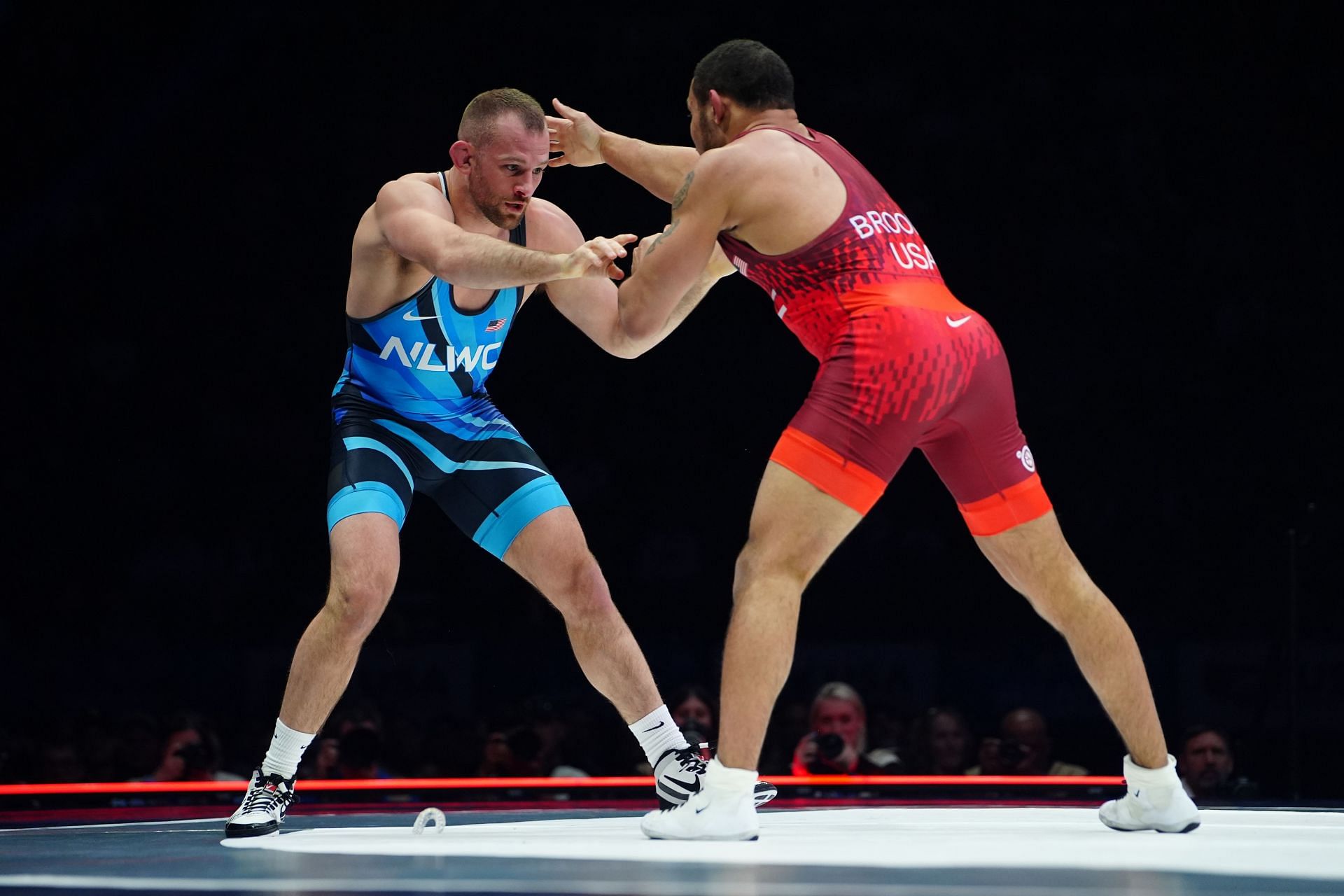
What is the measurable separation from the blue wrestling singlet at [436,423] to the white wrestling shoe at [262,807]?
60cm

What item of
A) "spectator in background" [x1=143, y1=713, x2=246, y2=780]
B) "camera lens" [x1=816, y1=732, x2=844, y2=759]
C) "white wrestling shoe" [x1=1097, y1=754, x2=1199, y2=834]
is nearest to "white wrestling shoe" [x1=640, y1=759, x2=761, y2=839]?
"white wrestling shoe" [x1=1097, y1=754, x2=1199, y2=834]

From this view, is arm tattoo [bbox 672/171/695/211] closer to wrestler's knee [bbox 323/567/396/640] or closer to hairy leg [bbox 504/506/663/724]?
hairy leg [bbox 504/506/663/724]

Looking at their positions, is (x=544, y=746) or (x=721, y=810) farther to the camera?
(x=544, y=746)

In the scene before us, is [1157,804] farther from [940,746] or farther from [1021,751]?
[940,746]

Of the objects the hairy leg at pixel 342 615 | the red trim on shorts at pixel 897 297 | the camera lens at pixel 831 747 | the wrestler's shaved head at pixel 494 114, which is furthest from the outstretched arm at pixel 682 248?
the camera lens at pixel 831 747

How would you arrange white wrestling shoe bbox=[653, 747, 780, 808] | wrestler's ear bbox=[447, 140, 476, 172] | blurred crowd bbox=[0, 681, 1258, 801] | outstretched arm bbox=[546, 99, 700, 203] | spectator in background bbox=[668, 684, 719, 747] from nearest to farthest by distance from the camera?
1. white wrestling shoe bbox=[653, 747, 780, 808]
2. outstretched arm bbox=[546, 99, 700, 203]
3. wrestler's ear bbox=[447, 140, 476, 172]
4. blurred crowd bbox=[0, 681, 1258, 801]
5. spectator in background bbox=[668, 684, 719, 747]

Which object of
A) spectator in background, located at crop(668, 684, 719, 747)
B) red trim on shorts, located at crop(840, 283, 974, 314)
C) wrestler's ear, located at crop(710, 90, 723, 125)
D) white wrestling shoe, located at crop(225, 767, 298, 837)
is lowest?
white wrestling shoe, located at crop(225, 767, 298, 837)

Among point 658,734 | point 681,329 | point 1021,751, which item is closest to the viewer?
point 658,734

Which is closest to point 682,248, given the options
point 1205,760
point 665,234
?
point 665,234

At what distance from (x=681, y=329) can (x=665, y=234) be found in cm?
546

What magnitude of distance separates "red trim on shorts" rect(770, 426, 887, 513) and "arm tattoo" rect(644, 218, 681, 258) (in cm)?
44

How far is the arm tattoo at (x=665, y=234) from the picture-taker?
105 inches

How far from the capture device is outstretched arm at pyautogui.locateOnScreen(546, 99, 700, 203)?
3.18 metres

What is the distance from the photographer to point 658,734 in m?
3.17
